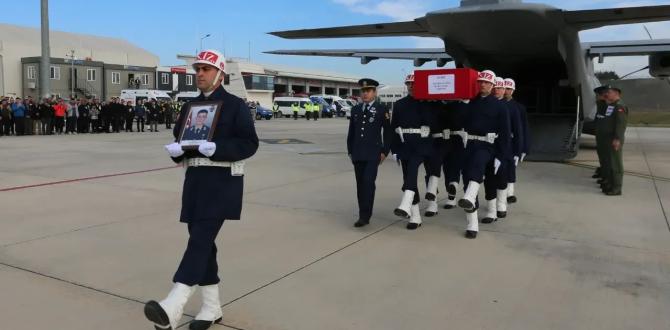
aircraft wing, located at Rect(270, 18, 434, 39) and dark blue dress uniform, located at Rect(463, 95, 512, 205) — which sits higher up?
aircraft wing, located at Rect(270, 18, 434, 39)

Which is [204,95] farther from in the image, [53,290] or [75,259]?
[75,259]

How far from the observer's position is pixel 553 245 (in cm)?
562

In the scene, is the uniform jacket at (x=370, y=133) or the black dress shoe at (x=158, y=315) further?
the uniform jacket at (x=370, y=133)

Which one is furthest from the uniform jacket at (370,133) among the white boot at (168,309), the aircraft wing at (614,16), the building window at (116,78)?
Answer: the building window at (116,78)

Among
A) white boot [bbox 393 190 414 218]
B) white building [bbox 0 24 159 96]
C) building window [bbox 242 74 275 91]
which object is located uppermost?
white building [bbox 0 24 159 96]

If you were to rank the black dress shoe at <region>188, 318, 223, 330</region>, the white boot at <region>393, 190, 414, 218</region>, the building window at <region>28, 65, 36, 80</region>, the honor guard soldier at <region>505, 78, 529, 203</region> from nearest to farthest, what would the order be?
the black dress shoe at <region>188, 318, 223, 330</region>, the white boot at <region>393, 190, 414, 218</region>, the honor guard soldier at <region>505, 78, 529, 203</region>, the building window at <region>28, 65, 36, 80</region>

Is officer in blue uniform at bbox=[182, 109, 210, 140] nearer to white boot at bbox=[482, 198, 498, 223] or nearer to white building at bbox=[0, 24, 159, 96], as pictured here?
white boot at bbox=[482, 198, 498, 223]

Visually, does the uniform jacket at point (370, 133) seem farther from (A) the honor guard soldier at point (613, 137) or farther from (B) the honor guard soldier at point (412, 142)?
(A) the honor guard soldier at point (613, 137)

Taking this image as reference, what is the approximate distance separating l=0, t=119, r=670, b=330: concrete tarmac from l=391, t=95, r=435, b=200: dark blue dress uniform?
2.17 ft

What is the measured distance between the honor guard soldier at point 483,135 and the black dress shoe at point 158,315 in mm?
3789

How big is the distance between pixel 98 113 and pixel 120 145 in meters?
7.87

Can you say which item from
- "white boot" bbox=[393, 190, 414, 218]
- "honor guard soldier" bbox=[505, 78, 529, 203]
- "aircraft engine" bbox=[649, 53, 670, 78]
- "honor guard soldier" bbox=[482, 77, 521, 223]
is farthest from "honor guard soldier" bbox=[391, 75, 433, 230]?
"aircraft engine" bbox=[649, 53, 670, 78]

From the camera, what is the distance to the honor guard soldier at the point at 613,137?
28.3ft

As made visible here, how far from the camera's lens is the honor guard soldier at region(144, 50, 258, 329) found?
3.31 m
